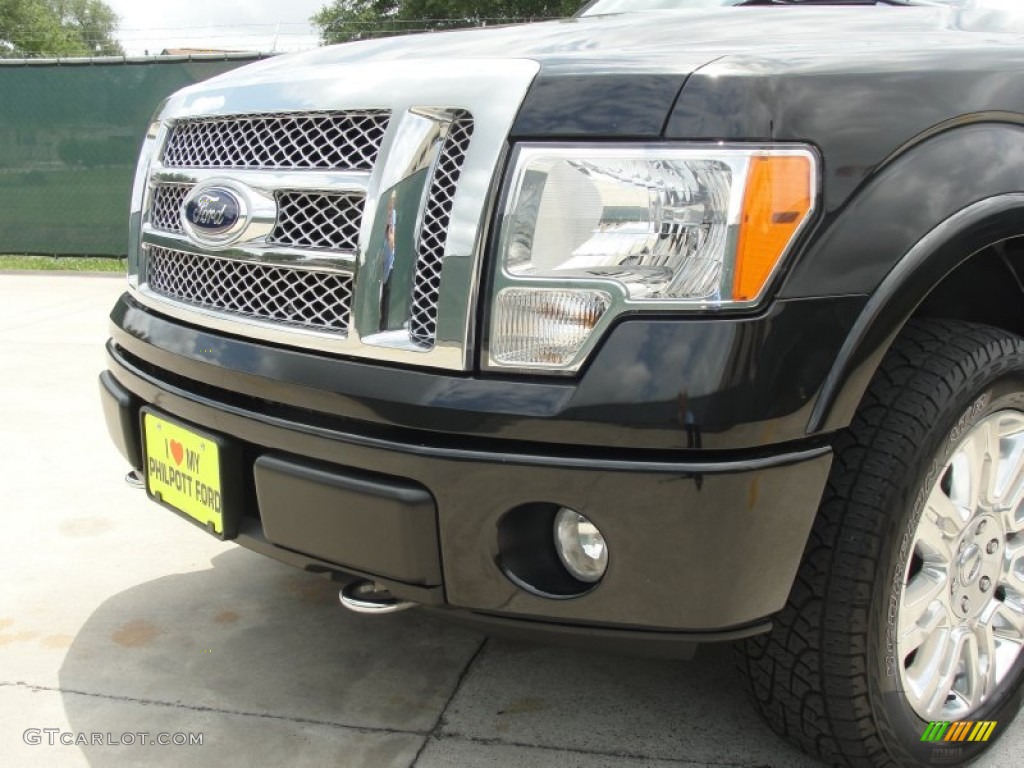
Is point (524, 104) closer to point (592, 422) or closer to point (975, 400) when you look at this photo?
point (592, 422)

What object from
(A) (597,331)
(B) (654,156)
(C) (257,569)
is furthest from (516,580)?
(C) (257,569)

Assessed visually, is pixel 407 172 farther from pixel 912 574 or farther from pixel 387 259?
pixel 912 574

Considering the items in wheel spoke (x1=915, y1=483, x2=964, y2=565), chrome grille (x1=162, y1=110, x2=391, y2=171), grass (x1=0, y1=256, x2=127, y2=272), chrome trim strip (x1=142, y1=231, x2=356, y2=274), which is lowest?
grass (x1=0, y1=256, x2=127, y2=272)

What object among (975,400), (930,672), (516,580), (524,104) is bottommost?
(930,672)

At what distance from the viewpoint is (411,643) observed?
258cm

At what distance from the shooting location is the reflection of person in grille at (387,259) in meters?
1.71

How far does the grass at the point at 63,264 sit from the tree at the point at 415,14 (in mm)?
16929

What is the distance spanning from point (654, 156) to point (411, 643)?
151cm

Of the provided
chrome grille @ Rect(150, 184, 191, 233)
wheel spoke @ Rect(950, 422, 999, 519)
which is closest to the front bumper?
wheel spoke @ Rect(950, 422, 999, 519)

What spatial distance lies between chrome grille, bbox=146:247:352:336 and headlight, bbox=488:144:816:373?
1.19 feet

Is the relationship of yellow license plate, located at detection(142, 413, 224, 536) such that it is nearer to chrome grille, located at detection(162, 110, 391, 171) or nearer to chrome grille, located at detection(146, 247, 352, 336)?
chrome grille, located at detection(146, 247, 352, 336)

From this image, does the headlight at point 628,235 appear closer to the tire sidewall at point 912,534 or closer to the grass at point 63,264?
the tire sidewall at point 912,534

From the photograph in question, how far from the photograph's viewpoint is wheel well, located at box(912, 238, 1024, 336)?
1.93m

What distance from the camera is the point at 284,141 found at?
1.92 meters
